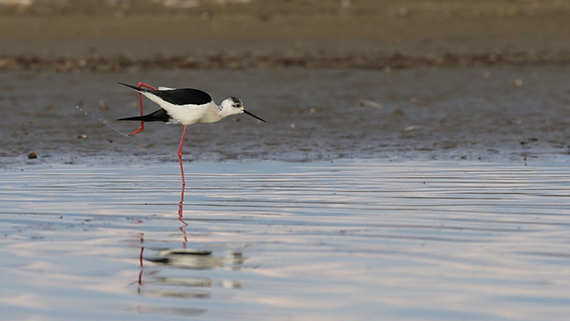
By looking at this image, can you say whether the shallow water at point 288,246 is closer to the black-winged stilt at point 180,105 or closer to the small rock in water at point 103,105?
the black-winged stilt at point 180,105

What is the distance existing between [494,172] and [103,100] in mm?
8369

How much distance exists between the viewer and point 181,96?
36.5 feet

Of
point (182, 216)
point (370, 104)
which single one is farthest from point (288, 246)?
point (370, 104)

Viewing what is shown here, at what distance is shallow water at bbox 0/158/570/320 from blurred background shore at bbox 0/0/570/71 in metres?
12.0

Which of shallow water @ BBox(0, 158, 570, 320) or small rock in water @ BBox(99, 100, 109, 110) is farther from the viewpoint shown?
small rock in water @ BBox(99, 100, 109, 110)

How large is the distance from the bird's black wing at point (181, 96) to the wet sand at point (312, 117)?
5.09 feet

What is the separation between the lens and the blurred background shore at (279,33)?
23250 mm

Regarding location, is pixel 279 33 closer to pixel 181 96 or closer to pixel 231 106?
pixel 231 106

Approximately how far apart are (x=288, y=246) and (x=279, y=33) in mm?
Result: 20922

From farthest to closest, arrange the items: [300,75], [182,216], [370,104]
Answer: [300,75] < [370,104] < [182,216]

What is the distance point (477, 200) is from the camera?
9.15 metres

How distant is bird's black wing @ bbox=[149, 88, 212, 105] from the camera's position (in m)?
11.0

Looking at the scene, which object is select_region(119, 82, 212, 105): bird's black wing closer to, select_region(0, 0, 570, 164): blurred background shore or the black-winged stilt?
the black-winged stilt

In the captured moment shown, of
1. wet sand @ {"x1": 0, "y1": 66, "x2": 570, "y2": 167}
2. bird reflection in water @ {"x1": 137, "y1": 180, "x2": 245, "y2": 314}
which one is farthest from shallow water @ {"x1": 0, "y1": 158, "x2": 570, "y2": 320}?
wet sand @ {"x1": 0, "y1": 66, "x2": 570, "y2": 167}
